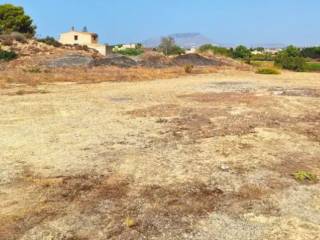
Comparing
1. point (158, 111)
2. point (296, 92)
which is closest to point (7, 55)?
point (296, 92)

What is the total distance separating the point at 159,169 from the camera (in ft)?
28.8

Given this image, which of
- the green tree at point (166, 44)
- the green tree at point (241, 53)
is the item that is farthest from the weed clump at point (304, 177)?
the green tree at point (166, 44)

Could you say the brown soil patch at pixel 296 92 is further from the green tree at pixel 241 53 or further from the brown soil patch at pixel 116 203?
the green tree at pixel 241 53

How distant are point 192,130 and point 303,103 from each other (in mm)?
6384

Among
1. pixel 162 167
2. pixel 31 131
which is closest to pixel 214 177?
pixel 162 167

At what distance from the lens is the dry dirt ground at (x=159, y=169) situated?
6258mm

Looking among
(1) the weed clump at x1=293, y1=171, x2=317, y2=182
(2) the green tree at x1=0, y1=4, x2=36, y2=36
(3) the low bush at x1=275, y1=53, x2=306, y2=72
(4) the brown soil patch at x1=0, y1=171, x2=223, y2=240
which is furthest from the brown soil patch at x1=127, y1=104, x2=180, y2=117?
(2) the green tree at x1=0, y1=4, x2=36, y2=36

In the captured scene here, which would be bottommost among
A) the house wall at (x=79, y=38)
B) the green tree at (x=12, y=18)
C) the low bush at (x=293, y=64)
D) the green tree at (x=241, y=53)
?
the green tree at (x=241, y=53)

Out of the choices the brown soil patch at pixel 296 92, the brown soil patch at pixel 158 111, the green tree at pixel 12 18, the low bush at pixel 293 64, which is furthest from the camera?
the green tree at pixel 12 18

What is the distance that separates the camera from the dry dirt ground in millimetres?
6258

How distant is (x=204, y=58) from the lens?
1501 inches

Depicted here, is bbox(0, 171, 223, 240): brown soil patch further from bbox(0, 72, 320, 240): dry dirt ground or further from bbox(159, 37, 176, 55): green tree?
bbox(159, 37, 176, 55): green tree

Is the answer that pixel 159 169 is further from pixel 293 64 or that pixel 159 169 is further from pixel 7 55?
pixel 293 64

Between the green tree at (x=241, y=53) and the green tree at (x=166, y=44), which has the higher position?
the green tree at (x=166, y=44)
